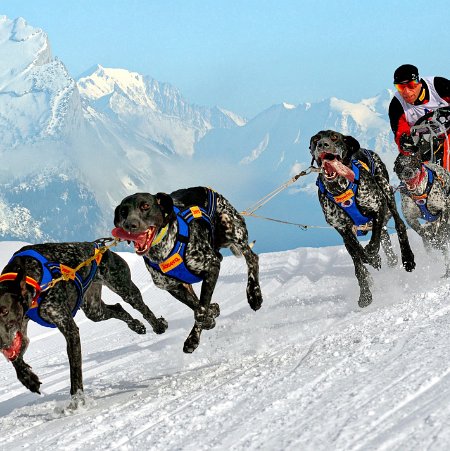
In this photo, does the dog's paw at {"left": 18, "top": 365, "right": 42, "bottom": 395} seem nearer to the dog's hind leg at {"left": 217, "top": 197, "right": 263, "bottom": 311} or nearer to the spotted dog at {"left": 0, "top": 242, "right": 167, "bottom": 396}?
the spotted dog at {"left": 0, "top": 242, "right": 167, "bottom": 396}

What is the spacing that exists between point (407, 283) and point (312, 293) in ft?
4.42

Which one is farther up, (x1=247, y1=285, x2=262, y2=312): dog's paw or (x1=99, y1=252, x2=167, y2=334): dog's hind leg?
(x1=99, y1=252, x2=167, y2=334): dog's hind leg

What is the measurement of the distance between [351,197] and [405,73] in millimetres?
1669

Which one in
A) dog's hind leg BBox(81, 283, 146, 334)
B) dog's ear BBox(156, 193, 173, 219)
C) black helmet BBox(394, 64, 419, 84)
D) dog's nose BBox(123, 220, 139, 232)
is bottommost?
dog's hind leg BBox(81, 283, 146, 334)

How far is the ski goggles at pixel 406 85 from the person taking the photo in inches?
324

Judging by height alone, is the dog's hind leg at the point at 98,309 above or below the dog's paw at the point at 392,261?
above

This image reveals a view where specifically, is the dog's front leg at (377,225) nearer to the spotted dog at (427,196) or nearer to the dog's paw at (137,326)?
the spotted dog at (427,196)

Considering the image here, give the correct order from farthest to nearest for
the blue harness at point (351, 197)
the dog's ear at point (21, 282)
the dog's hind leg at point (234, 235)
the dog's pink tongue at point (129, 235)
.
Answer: the blue harness at point (351, 197) → the dog's hind leg at point (234, 235) → the dog's pink tongue at point (129, 235) → the dog's ear at point (21, 282)

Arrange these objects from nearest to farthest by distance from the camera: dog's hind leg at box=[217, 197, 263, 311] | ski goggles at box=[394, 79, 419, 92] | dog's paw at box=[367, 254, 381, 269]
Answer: dog's hind leg at box=[217, 197, 263, 311]
dog's paw at box=[367, 254, 381, 269]
ski goggles at box=[394, 79, 419, 92]

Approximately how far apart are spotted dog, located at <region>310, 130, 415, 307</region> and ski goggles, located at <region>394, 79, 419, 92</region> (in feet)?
3.44

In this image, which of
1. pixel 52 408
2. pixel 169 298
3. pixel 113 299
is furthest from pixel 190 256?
pixel 113 299

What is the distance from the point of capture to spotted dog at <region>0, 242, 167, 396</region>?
5141 mm

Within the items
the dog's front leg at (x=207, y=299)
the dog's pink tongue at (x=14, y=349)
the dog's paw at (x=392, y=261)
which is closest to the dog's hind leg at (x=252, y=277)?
the dog's front leg at (x=207, y=299)

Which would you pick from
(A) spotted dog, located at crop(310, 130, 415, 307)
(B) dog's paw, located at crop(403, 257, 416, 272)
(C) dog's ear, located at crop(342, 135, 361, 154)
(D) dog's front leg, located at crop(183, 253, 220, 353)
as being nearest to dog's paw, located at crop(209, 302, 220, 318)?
(D) dog's front leg, located at crop(183, 253, 220, 353)
